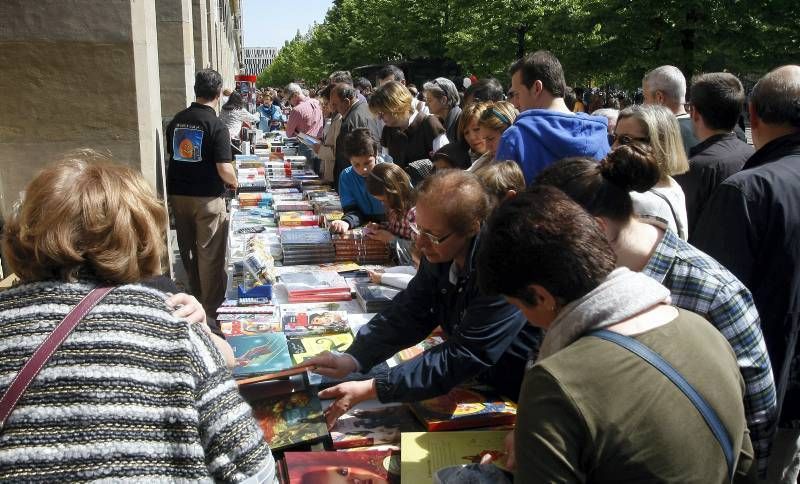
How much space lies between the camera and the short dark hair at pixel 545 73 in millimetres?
3936

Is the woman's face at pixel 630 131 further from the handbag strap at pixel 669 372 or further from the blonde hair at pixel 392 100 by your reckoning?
the blonde hair at pixel 392 100

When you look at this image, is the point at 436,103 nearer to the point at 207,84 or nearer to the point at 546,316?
the point at 207,84

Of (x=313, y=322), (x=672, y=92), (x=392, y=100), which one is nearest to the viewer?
(x=313, y=322)

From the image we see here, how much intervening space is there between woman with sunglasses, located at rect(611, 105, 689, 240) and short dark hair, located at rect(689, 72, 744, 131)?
0.61 meters

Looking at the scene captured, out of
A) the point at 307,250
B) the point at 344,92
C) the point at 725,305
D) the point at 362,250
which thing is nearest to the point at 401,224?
the point at 362,250

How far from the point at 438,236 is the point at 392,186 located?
71.0 inches

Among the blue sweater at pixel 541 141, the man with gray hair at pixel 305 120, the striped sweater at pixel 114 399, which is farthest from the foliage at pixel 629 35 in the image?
the striped sweater at pixel 114 399

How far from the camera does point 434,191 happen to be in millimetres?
2508

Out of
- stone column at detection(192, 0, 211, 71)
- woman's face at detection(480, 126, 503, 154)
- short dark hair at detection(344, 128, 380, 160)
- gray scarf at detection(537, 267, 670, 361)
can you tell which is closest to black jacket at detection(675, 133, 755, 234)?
woman's face at detection(480, 126, 503, 154)

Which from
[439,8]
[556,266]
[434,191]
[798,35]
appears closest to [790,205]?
[434,191]

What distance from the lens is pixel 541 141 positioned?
374 centimetres

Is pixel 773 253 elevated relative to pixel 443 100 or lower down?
lower down

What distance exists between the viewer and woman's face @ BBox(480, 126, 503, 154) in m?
4.31

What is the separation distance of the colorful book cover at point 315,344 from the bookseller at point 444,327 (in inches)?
11.4
